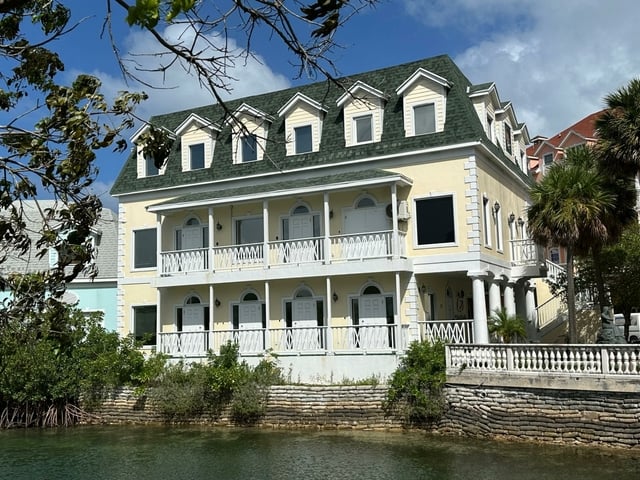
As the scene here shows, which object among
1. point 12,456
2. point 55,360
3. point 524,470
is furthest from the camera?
point 55,360

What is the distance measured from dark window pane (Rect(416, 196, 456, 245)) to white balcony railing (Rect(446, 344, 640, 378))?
15.3ft

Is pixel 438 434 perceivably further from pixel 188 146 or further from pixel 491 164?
pixel 188 146

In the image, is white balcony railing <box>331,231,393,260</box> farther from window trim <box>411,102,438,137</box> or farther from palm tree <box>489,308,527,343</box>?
palm tree <box>489,308,527,343</box>

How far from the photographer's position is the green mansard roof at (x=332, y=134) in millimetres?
25156

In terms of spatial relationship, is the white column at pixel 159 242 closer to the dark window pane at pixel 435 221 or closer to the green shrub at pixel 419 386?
the dark window pane at pixel 435 221

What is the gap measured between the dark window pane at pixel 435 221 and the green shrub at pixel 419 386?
4.18 m

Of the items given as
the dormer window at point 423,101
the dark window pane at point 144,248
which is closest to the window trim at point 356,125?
the dormer window at point 423,101

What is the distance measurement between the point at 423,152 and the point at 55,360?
1526 centimetres

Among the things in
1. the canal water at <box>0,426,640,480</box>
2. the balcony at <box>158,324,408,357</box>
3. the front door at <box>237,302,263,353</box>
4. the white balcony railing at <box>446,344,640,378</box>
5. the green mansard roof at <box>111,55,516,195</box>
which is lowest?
the canal water at <box>0,426,640,480</box>

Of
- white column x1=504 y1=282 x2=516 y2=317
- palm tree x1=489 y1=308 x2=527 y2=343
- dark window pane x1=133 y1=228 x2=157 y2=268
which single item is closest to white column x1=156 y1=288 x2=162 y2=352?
dark window pane x1=133 y1=228 x2=157 y2=268

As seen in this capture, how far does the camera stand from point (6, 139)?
649 centimetres

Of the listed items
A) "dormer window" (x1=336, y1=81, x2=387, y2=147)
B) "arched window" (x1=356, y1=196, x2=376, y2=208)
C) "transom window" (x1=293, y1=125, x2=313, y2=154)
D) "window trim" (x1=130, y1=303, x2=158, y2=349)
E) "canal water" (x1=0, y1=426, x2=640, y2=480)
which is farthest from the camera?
"window trim" (x1=130, y1=303, x2=158, y2=349)

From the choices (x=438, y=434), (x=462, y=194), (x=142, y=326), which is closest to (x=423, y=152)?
(x=462, y=194)

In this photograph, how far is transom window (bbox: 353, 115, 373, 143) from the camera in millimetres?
26766
